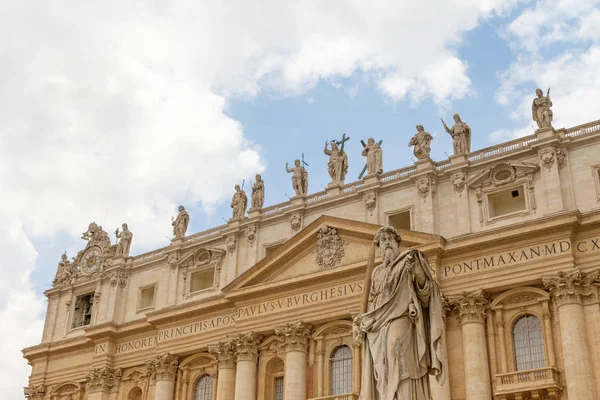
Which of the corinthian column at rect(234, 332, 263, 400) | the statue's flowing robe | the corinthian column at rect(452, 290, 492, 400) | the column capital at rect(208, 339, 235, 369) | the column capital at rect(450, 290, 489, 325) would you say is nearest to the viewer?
the statue's flowing robe

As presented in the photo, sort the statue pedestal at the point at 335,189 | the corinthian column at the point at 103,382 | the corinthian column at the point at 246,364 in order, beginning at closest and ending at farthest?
the corinthian column at the point at 246,364 → the statue pedestal at the point at 335,189 → the corinthian column at the point at 103,382

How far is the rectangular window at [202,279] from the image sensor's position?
121 ft

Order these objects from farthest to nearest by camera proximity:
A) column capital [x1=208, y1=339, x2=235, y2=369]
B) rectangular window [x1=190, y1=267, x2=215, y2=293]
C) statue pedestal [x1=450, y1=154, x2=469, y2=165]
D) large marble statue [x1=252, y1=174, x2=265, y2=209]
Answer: rectangular window [x1=190, y1=267, x2=215, y2=293] → large marble statue [x1=252, y1=174, x2=265, y2=209] → column capital [x1=208, y1=339, x2=235, y2=369] → statue pedestal [x1=450, y1=154, x2=469, y2=165]

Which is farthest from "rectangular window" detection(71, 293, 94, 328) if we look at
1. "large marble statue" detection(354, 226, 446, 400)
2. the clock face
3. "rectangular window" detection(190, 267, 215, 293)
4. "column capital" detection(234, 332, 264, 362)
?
"large marble statue" detection(354, 226, 446, 400)

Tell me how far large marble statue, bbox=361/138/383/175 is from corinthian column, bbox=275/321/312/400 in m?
7.02

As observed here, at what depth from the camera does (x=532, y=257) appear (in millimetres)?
27828

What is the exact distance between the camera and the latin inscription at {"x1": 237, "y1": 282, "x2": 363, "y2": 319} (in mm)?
30933

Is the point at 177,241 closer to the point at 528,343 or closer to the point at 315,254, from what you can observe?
the point at 315,254

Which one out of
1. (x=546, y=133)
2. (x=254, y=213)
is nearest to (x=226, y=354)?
(x=254, y=213)

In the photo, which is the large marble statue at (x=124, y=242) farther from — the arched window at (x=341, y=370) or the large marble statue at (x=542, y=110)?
the large marble statue at (x=542, y=110)

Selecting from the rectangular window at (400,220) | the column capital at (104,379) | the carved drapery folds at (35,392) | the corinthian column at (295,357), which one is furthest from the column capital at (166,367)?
the rectangular window at (400,220)

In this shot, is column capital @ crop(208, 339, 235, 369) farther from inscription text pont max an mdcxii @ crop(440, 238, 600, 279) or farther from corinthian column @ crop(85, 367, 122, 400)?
inscription text pont max an mdcxii @ crop(440, 238, 600, 279)

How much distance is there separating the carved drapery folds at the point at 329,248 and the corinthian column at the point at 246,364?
4220 millimetres

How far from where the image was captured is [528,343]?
27.7 m
